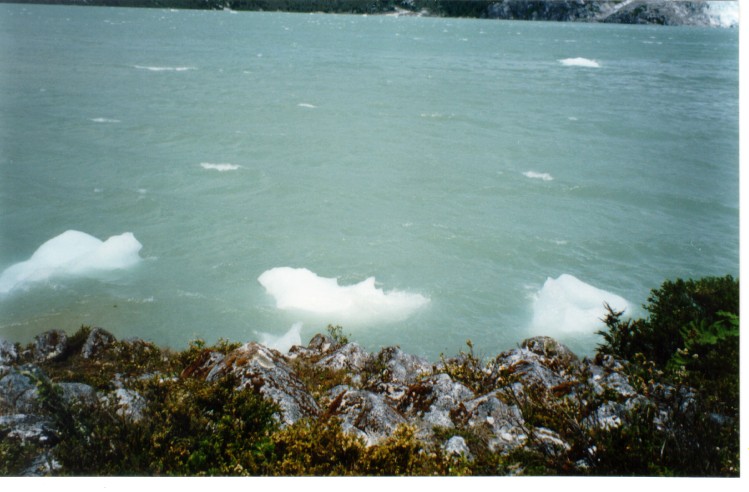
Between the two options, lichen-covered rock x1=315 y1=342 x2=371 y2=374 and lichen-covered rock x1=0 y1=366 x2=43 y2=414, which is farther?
lichen-covered rock x1=315 y1=342 x2=371 y2=374

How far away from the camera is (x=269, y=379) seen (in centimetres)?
647

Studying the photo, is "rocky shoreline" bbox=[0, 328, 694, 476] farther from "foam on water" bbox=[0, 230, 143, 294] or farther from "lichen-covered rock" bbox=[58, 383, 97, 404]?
"foam on water" bbox=[0, 230, 143, 294]

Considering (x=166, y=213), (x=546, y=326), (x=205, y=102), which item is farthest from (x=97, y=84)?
(x=546, y=326)

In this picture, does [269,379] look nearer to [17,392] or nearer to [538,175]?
[17,392]

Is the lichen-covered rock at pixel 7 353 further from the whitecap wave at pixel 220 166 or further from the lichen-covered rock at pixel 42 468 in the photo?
the whitecap wave at pixel 220 166

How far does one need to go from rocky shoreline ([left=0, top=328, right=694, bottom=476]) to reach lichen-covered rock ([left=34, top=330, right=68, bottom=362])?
0.46 ft

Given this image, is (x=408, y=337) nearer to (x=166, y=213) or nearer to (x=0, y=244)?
(x=166, y=213)

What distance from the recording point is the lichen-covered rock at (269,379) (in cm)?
615

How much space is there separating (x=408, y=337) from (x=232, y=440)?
34.2ft

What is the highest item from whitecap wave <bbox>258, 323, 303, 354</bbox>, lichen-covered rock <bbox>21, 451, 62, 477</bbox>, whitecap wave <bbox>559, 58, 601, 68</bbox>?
whitecap wave <bbox>559, 58, 601, 68</bbox>

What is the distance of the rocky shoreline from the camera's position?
555cm

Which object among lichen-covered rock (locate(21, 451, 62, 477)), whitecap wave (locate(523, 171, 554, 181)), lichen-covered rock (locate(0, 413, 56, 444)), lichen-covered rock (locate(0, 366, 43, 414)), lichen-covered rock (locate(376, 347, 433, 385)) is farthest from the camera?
whitecap wave (locate(523, 171, 554, 181))

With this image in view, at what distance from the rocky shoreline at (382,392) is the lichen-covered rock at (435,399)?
17 mm

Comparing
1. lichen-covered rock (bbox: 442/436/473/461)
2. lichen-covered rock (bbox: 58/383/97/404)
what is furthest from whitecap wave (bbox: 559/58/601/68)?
lichen-covered rock (bbox: 58/383/97/404)
